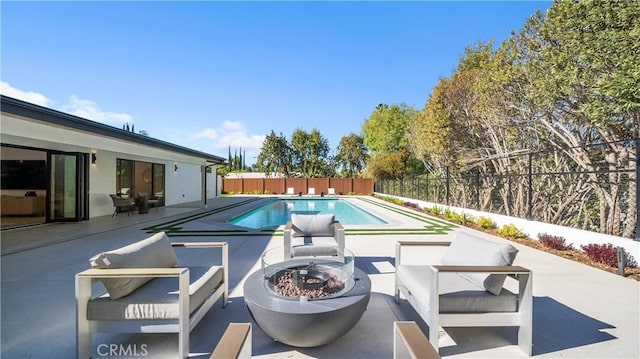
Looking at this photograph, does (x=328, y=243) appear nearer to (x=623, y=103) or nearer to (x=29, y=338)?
(x=29, y=338)

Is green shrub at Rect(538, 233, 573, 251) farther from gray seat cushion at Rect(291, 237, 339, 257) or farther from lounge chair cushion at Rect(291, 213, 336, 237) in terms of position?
gray seat cushion at Rect(291, 237, 339, 257)

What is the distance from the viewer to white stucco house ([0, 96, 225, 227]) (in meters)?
6.66

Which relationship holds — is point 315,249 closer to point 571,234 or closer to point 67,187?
point 571,234

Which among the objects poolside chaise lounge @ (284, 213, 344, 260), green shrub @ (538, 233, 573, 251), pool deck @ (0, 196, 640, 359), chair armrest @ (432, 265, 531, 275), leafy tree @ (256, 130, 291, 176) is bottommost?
pool deck @ (0, 196, 640, 359)

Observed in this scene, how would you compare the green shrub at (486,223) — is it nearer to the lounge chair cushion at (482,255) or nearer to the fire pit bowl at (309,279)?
the lounge chair cushion at (482,255)

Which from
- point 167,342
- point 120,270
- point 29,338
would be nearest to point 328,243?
point 167,342

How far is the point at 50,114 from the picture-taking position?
5.89 metres

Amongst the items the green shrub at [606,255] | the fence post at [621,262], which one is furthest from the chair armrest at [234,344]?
the green shrub at [606,255]

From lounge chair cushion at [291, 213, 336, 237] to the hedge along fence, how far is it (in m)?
20.6

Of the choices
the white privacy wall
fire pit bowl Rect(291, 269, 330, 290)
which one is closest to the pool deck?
fire pit bowl Rect(291, 269, 330, 290)

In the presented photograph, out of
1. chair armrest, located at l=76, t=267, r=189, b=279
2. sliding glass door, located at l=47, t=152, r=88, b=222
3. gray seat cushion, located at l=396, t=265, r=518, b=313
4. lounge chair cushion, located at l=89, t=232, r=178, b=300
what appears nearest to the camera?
chair armrest, located at l=76, t=267, r=189, b=279

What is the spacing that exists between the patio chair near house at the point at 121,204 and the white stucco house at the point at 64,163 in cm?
38

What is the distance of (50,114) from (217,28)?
20.2 ft

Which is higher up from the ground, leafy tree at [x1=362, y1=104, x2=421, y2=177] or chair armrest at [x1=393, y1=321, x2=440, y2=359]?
leafy tree at [x1=362, y1=104, x2=421, y2=177]
